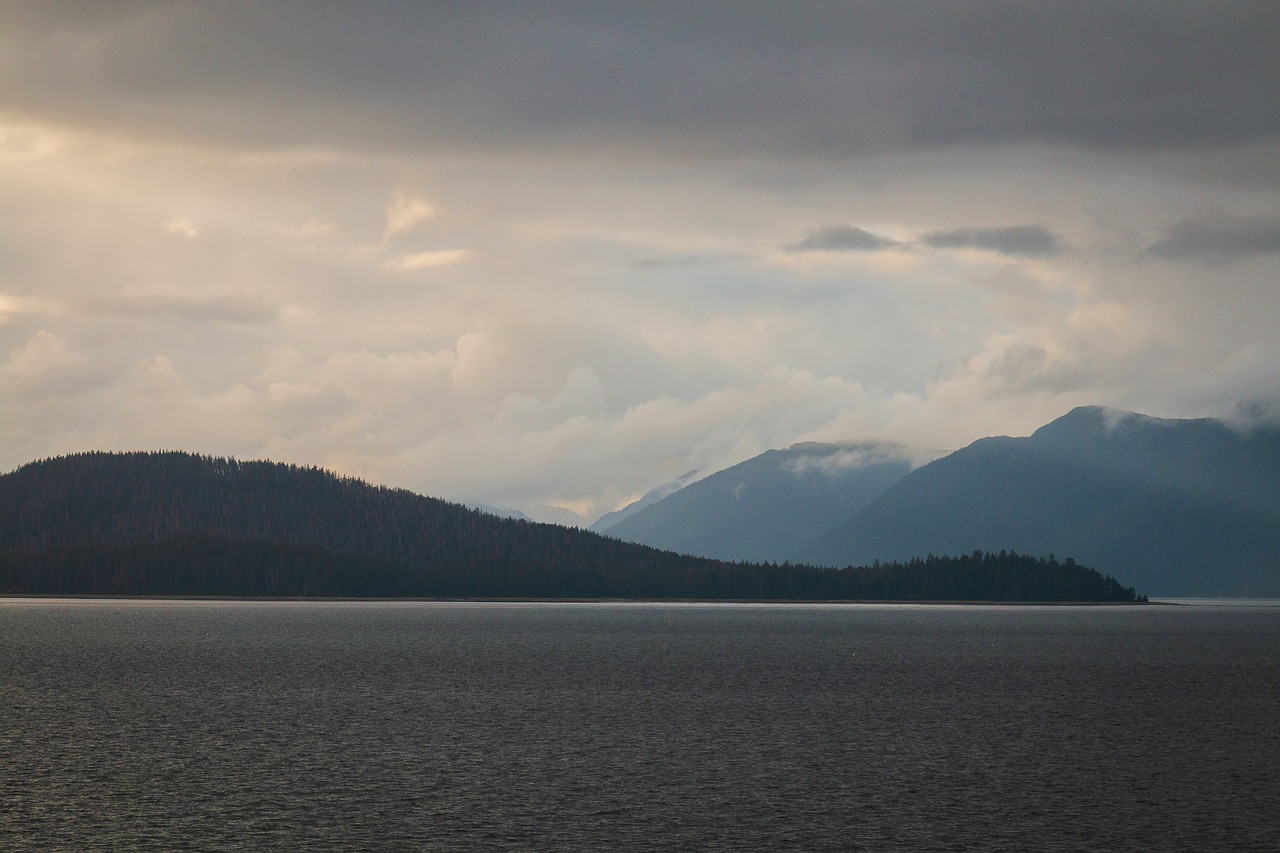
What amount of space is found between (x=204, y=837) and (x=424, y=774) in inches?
640

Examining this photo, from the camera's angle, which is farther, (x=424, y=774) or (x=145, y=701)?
(x=145, y=701)

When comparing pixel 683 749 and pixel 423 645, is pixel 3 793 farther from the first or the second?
pixel 423 645

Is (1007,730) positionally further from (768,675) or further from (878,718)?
(768,675)

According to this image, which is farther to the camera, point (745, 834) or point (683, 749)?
point (683, 749)

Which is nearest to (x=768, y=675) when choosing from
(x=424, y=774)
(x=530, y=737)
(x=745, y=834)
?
(x=530, y=737)

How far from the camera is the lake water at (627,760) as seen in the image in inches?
2062

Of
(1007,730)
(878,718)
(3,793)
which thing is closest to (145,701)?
(3,793)

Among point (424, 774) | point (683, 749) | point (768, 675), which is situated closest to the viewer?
point (424, 774)

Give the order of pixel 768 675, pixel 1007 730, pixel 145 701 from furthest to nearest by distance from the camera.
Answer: pixel 768 675
pixel 145 701
pixel 1007 730

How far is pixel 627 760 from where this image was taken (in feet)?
233

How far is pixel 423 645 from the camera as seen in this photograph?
18650 cm

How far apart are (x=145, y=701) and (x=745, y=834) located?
63441 millimetres

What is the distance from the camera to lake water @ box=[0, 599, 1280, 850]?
52.4m

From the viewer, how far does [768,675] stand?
443ft
